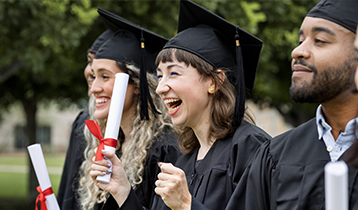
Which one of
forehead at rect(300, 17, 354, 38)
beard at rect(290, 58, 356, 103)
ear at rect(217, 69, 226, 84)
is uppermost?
forehead at rect(300, 17, 354, 38)

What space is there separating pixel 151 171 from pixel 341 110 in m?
1.75

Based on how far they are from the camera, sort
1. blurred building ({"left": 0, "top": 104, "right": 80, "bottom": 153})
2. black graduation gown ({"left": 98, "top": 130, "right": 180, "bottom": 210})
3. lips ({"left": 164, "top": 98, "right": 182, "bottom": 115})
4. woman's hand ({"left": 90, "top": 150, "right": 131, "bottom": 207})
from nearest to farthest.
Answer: woman's hand ({"left": 90, "top": 150, "right": 131, "bottom": 207}) → lips ({"left": 164, "top": 98, "right": 182, "bottom": 115}) → black graduation gown ({"left": 98, "top": 130, "right": 180, "bottom": 210}) → blurred building ({"left": 0, "top": 104, "right": 80, "bottom": 153})

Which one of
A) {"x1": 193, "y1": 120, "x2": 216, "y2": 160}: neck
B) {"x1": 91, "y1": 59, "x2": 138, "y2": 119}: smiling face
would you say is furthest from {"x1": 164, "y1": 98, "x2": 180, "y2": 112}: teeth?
{"x1": 91, "y1": 59, "x2": 138, "y2": 119}: smiling face

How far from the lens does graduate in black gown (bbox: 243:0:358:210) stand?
1.65 metres

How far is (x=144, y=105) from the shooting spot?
317cm

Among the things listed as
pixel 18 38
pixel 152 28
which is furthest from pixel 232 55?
pixel 18 38

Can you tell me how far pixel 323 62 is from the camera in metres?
1.69

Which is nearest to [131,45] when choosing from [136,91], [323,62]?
[136,91]

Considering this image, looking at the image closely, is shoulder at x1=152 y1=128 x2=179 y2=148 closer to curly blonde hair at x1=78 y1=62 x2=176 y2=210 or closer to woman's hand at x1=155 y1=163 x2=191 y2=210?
curly blonde hair at x1=78 y1=62 x2=176 y2=210

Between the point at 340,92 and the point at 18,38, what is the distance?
5566mm

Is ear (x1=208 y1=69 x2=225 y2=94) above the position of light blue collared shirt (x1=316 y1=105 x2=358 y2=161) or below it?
above

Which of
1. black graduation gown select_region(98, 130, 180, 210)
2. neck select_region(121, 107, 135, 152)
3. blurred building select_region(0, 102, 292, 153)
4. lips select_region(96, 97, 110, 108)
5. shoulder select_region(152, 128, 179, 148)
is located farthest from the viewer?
blurred building select_region(0, 102, 292, 153)

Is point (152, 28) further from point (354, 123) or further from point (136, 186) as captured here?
point (354, 123)

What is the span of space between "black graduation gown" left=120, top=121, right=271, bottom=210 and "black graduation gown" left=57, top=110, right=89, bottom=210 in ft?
4.86
